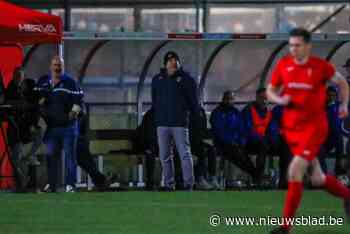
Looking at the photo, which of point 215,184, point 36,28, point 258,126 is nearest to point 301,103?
point 36,28

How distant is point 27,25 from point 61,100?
1.17 m

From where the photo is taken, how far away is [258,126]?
21016 mm

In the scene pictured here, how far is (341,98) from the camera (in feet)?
42.5

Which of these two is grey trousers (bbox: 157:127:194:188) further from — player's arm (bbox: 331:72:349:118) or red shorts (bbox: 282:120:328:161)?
red shorts (bbox: 282:120:328:161)

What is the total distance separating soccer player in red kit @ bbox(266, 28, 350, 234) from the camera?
12383mm

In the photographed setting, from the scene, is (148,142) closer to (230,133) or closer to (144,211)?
(230,133)

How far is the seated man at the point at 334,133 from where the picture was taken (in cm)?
2105

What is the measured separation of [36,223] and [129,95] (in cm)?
923

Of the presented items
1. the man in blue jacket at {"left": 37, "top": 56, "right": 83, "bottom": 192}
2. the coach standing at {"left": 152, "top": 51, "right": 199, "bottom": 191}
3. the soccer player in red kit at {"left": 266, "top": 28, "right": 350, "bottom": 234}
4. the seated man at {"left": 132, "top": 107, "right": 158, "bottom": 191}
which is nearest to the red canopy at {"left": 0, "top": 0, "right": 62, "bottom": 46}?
the man in blue jacket at {"left": 37, "top": 56, "right": 83, "bottom": 192}

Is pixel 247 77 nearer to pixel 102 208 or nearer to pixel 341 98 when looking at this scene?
pixel 102 208

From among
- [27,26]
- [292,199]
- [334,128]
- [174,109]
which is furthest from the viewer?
[334,128]

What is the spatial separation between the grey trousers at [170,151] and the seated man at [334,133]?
2.43 metres

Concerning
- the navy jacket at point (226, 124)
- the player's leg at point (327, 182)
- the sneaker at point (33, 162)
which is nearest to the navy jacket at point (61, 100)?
the sneaker at point (33, 162)

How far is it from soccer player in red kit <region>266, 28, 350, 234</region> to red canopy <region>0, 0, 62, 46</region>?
6.82m
